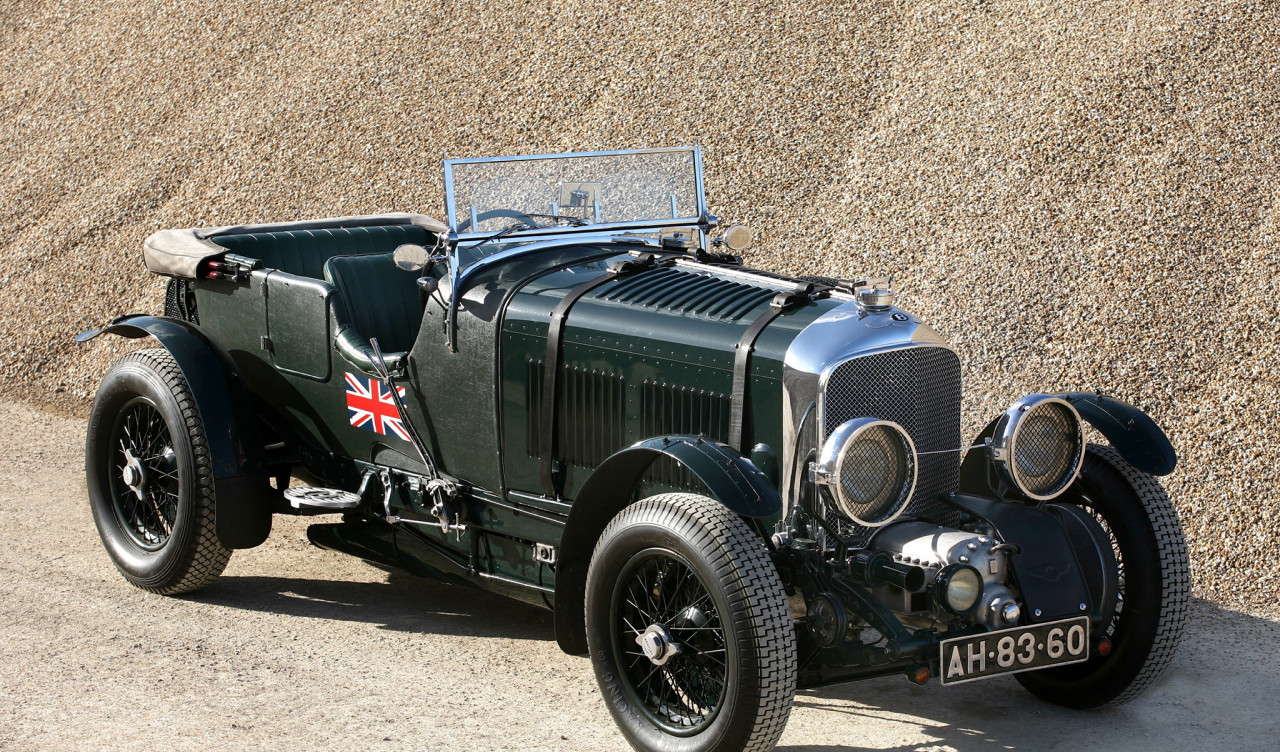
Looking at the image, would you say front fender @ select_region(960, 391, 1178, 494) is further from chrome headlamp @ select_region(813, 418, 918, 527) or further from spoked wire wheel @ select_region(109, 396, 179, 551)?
spoked wire wheel @ select_region(109, 396, 179, 551)

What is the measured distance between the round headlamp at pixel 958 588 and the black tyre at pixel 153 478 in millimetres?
3112

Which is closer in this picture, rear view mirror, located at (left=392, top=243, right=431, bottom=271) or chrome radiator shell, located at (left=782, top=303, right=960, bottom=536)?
chrome radiator shell, located at (left=782, top=303, right=960, bottom=536)

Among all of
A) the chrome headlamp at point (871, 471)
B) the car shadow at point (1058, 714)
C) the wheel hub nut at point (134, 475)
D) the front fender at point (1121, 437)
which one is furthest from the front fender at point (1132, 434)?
the wheel hub nut at point (134, 475)

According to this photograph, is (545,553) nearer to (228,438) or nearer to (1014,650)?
(228,438)

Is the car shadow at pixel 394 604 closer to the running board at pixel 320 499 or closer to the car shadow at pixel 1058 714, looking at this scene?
the running board at pixel 320 499

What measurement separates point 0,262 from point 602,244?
7540 millimetres

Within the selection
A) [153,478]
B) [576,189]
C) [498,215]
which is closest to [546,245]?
[498,215]

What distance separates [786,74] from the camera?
427 inches

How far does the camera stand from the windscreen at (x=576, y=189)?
17.8 ft

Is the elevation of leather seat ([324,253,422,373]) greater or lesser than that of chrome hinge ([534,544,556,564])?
greater

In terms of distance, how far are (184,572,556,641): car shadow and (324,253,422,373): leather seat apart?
1.10 metres

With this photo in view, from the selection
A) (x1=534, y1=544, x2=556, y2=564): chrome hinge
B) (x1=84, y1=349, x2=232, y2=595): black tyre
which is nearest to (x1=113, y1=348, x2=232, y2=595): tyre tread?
(x1=84, y1=349, x2=232, y2=595): black tyre

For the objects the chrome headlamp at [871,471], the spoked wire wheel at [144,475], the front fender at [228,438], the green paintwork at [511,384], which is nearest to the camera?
the chrome headlamp at [871,471]

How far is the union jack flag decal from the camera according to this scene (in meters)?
5.42
